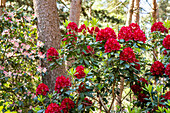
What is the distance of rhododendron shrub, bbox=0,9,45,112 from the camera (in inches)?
114

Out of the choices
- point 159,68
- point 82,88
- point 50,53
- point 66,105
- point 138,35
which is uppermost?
point 138,35

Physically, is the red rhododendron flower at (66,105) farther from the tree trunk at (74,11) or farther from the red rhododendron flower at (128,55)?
the tree trunk at (74,11)

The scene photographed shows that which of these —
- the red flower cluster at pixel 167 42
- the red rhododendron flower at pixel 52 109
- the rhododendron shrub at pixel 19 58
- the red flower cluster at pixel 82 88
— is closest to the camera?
the red rhododendron flower at pixel 52 109

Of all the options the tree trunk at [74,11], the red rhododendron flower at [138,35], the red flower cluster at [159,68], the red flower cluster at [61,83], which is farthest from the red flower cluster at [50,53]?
the tree trunk at [74,11]

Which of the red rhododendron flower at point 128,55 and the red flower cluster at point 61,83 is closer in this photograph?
the red rhododendron flower at point 128,55

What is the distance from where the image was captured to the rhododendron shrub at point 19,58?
9.48 feet

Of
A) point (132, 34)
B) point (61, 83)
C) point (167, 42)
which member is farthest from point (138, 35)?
point (61, 83)

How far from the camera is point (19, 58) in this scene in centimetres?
303

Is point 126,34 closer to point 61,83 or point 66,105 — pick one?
point 61,83

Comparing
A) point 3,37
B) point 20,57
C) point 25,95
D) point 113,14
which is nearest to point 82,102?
point 25,95

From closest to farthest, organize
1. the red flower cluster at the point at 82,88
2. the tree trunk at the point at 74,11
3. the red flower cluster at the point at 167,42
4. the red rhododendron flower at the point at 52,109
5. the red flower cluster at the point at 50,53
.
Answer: the red rhododendron flower at the point at 52,109
the red flower cluster at the point at 82,88
the red flower cluster at the point at 167,42
the red flower cluster at the point at 50,53
the tree trunk at the point at 74,11

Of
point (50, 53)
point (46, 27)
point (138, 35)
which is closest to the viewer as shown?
point (138, 35)

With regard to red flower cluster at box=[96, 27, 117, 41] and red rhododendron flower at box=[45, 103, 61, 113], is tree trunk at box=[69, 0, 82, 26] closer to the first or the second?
red flower cluster at box=[96, 27, 117, 41]

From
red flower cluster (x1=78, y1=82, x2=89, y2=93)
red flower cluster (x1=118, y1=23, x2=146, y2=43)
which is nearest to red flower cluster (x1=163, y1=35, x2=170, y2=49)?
red flower cluster (x1=118, y1=23, x2=146, y2=43)
